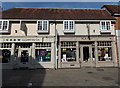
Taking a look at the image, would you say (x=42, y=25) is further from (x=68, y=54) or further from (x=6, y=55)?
(x=6, y=55)

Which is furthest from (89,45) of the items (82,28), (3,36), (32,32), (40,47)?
(3,36)

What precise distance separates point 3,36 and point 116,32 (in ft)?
39.4

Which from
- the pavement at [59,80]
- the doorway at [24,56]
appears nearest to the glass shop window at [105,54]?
the pavement at [59,80]

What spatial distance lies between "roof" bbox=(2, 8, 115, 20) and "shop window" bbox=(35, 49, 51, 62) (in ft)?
11.6

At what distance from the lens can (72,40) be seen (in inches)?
497

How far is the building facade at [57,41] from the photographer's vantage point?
12258 mm

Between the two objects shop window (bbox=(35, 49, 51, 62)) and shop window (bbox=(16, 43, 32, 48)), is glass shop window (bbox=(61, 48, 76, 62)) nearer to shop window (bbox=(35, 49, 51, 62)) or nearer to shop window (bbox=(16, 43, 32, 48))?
shop window (bbox=(35, 49, 51, 62))

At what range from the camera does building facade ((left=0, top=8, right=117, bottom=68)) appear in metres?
12.3

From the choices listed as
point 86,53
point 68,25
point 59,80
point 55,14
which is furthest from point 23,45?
point 86,53

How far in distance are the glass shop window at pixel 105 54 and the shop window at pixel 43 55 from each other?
5.51m

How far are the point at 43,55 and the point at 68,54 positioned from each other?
2.68 metres

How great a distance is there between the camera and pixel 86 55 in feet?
43.2

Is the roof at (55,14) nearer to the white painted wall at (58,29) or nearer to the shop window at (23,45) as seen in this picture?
the white painted wall at (58,29)

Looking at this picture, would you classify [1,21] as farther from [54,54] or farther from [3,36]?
[54,54]
